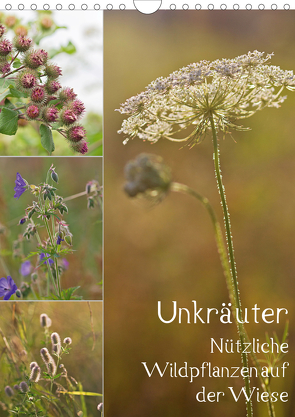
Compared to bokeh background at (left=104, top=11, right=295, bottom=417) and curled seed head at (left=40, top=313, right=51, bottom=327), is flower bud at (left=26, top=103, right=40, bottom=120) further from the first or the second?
curled seed head at (left=40, top=313, right=51, bottom=327)

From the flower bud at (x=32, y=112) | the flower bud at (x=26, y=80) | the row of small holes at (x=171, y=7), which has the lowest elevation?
the flower bud at (x=32, y=112)

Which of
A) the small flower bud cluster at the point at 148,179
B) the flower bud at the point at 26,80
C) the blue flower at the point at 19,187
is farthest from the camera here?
the blue flower at the point at 19,187

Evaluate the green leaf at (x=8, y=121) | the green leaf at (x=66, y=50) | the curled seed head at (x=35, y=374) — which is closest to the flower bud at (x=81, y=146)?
the green leaf at (x=8, y=121)

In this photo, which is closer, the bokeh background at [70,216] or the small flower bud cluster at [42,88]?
the small flower bud cluster at [42,88]

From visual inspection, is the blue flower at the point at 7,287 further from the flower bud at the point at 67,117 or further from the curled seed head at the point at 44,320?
the flower bud at the point at 67,117

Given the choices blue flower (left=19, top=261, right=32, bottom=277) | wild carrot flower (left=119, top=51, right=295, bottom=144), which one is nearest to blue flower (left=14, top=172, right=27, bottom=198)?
blue flower (left=19, top=261, right=32, bottom=277)

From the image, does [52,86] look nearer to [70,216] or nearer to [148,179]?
[70,216]

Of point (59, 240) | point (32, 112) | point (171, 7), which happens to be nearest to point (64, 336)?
point (59, 240)

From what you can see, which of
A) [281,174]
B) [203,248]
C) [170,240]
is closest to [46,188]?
[170,240]
